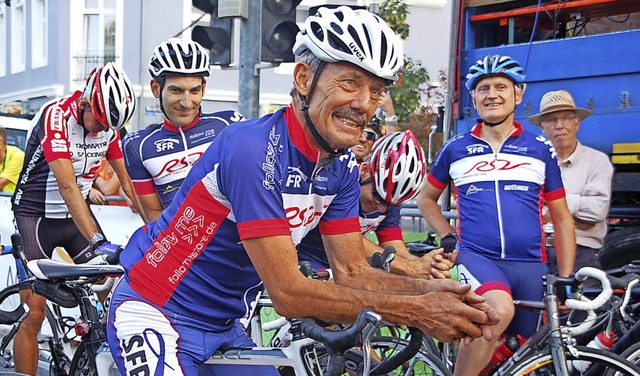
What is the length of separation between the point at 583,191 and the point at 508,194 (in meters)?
1.40

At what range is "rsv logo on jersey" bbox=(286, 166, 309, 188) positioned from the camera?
2.78 meters

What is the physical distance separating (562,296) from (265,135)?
2.23 meters

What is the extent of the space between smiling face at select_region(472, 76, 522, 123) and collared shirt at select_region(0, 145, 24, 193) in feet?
18.5

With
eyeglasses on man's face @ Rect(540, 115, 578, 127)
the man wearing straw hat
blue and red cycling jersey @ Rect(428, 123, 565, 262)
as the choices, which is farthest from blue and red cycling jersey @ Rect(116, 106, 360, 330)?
eyeglasses on man's face @ Rect(540, 115, 578, 127)

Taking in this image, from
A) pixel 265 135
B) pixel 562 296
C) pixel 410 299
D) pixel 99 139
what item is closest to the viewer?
pixel 410 299

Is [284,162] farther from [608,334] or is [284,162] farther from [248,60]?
[248,60]

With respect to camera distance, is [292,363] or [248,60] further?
[248,60]

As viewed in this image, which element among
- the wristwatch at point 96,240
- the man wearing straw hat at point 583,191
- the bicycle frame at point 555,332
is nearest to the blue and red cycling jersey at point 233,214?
the bicycle frame at point 555,332

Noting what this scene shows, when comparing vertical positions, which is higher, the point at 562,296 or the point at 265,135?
the point at 265,135

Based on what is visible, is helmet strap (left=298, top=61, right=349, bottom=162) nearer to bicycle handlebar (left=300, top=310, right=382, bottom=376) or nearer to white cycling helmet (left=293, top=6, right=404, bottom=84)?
white cycling helmet (left=293, top=6, right=404, bottom=84)

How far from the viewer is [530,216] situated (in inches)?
199

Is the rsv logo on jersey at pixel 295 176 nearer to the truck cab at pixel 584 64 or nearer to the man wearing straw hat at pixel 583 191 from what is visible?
the man wearing straw hat at pixel 583 191

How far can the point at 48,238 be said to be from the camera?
19.7 ft

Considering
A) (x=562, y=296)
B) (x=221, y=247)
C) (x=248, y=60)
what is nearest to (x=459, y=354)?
(x=562, y=296)
